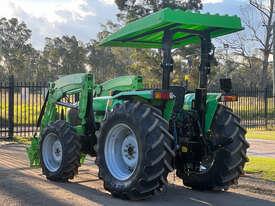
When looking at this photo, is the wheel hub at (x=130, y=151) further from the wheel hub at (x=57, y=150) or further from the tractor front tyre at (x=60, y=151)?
the wheel hub at (x=57, y=150)

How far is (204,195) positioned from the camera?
850 centimetres

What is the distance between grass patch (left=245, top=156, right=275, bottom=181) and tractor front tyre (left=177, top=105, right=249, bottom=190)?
1714 millimetres

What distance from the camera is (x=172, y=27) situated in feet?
26.9

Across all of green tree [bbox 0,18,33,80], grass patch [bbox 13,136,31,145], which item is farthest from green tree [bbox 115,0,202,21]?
green tree [bbox 0,18,33,80]

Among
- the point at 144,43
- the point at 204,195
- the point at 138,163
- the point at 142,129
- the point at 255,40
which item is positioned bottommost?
the point at 204,195

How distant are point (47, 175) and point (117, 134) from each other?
205 centimetres

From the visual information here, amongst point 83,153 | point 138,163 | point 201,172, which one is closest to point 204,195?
point 201,172

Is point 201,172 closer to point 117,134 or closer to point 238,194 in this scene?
point 238,194

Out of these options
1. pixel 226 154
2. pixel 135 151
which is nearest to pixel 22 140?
pixel 135 151

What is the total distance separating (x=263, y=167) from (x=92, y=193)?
4.38 metres

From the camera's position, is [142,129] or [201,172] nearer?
[142,129]

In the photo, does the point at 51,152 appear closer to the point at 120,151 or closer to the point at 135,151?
the point at 120,151

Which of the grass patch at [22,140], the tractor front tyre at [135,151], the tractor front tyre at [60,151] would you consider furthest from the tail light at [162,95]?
the grass patch at [22,140]

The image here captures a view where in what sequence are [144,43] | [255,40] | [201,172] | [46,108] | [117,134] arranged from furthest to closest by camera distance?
1. [255,40]
2. [46,108]
3. [144,43]
4. [201,172]
5. [117,134]
